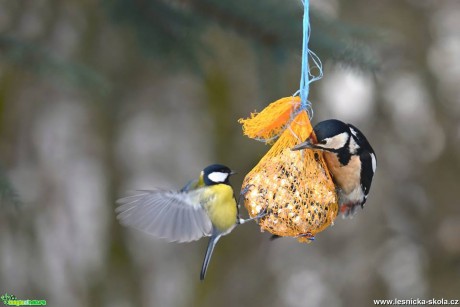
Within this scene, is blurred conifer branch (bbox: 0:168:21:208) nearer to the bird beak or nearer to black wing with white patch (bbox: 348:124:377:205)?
the bird beak

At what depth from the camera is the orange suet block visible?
2.17 metres

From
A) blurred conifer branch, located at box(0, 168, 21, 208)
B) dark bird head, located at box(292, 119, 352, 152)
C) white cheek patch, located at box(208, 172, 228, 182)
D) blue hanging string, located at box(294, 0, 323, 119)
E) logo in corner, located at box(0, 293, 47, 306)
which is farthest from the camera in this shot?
logo in corner, located at box(0, 293, 47, 306)

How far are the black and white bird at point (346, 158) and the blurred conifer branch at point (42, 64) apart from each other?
0.76 metres

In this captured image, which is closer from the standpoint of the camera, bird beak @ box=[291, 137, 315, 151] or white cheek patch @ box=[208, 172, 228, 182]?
bird beak @ box=[291, 137, 315, 151]

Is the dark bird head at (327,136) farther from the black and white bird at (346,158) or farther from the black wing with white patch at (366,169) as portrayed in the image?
the black wing with white patch at (366,169)

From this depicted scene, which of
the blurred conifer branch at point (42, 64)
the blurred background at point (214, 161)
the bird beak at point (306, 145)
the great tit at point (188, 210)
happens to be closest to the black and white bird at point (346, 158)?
the bird beak at point (306, 145)

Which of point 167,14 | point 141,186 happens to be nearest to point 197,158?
point 141,186

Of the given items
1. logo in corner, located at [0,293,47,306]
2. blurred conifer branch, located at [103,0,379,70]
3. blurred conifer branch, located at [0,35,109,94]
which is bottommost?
logo in corner, located at [0,293,47,306]

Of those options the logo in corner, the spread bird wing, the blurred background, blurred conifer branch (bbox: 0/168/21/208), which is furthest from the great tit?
the blurred background

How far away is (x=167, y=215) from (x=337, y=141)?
0.62 m

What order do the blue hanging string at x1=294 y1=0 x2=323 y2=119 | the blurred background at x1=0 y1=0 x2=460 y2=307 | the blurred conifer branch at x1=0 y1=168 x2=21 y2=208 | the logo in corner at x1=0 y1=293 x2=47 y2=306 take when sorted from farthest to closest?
the blurred background at x1=0 y1=0 x2=460 y2=307
the logo in corner at x1=0 y1=293 x2=47 y2=306
the blue hanging string at x1=294 y1=0 x2=323 y2=119
the blurred conifer branch at x1=0 y1=168 x2=21 y2=208

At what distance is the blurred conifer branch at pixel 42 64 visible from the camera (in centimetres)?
219

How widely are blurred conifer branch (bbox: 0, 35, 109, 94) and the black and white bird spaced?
76 centimetres

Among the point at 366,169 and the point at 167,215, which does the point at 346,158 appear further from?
the point at 167,215
